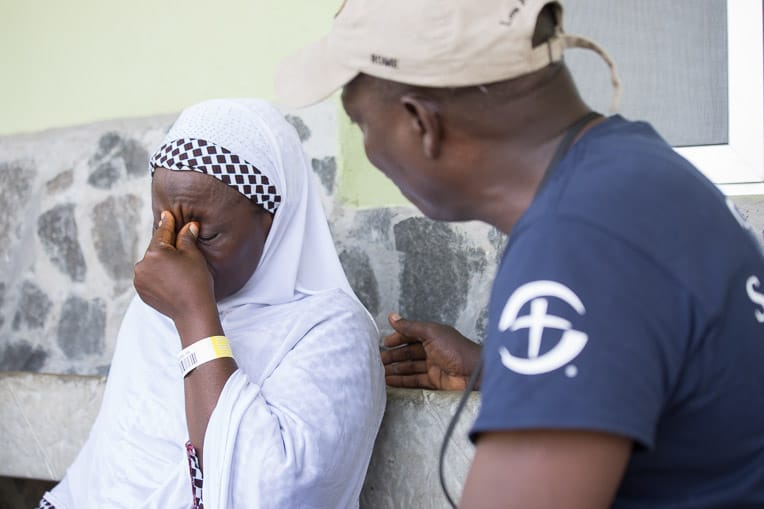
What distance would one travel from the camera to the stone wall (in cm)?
306

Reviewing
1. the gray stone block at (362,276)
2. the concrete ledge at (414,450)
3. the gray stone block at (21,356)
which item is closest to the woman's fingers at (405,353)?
the concrete ledge at (414,450)

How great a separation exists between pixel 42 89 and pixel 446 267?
2002 mm

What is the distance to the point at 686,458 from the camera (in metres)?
1.03

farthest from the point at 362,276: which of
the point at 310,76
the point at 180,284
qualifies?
the point at 310,76

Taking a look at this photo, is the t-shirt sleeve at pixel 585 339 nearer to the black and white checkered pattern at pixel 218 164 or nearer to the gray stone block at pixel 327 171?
the black and white checkered pattern at pixel 218 164

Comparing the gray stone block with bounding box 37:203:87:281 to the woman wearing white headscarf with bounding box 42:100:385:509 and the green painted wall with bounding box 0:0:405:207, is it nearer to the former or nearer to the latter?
the green painted wall with bounding box 0:0:405:207

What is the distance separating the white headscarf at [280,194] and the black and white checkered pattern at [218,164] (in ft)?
0.06

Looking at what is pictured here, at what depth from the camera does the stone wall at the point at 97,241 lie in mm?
3064

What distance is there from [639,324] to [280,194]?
160 cm

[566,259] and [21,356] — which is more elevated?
[566,259]

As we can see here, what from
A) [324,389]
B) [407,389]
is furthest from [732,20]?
[324,389]

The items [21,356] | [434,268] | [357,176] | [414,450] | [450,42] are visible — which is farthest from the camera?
[21,356]

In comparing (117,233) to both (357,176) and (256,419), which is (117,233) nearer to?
(357,176)

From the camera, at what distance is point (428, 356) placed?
8.43 feet
